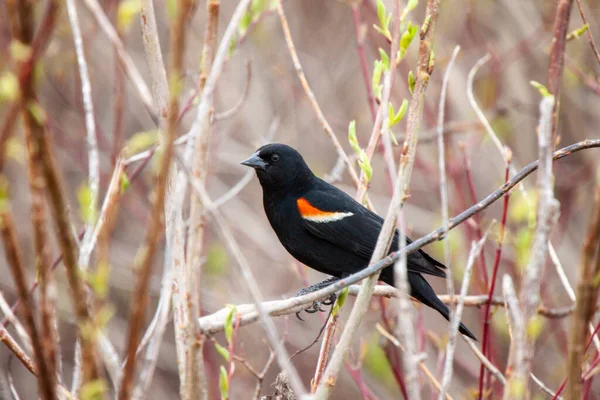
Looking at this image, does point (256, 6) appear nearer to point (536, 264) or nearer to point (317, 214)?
point (317, 214)

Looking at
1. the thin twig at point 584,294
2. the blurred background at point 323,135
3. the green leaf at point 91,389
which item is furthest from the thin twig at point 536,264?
the blurred background at point 323,135

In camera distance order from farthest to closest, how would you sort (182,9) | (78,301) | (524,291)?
(524,291)
(78,301)
(182,9)

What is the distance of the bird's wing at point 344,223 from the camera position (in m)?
3.79

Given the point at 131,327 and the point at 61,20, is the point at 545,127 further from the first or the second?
the point at 61,20

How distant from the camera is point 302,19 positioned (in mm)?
7941

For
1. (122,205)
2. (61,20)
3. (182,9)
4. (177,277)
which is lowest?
(122,205)

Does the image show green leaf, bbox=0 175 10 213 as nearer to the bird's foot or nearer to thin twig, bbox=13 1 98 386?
thin twig, bbox=13 1 98 386

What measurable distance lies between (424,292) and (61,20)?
3.89 meters

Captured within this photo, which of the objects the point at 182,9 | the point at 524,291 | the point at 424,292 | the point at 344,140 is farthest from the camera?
the point at 344,140

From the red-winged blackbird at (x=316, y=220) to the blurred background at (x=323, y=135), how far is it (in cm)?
145

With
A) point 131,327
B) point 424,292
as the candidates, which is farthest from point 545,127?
point 424,292

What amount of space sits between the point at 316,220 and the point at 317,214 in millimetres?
46

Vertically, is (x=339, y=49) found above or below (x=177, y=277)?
above

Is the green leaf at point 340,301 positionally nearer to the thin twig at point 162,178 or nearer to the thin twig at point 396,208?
the thin twig at point 396,208
